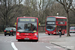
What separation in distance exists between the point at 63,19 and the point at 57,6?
75.0 ft

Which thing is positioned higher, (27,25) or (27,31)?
(27,25)

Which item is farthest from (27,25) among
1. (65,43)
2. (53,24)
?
(53,24)

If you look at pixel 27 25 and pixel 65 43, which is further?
pixel 27 25

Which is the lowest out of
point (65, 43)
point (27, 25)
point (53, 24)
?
point (53, 24)

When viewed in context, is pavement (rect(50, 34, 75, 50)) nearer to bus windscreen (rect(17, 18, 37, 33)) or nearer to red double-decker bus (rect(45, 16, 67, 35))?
bus windscreen (rect(17, 18, 37, 33))

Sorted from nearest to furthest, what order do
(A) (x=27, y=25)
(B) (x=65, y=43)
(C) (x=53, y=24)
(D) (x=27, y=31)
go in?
(B) (x=65, y=43)
(D) (x=27, y=31)
(A) (x=27, y=25)
(C) (x=53, y=24)

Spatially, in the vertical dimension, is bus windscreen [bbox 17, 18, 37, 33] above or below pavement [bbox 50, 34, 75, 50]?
above

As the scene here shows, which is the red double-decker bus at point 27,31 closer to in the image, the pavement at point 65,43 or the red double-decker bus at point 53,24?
the pavement at point 65,43

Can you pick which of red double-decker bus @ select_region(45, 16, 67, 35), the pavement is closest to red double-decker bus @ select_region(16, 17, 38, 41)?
the pavement

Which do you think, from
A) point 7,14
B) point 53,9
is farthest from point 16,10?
point 53,9

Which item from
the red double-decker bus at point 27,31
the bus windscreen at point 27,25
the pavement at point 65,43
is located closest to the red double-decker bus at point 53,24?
the pavement at point 65,43

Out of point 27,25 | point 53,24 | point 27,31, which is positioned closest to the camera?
point 27,31

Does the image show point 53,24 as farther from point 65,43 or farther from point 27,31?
point 65,43

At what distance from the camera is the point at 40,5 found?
5984 cm
